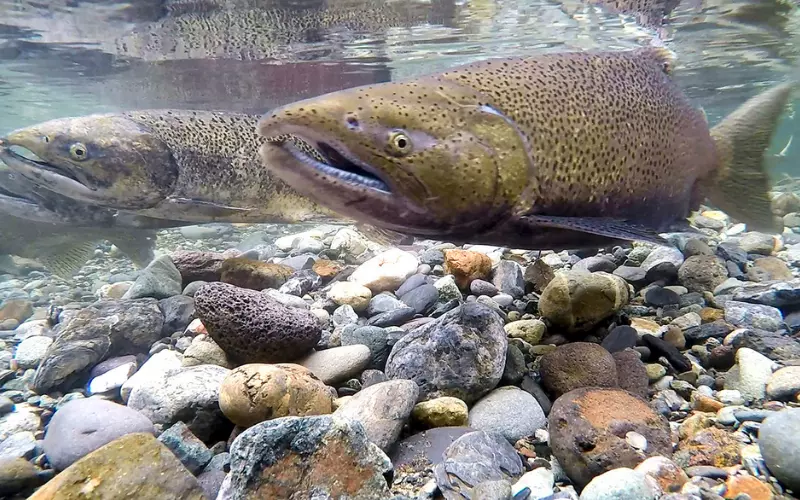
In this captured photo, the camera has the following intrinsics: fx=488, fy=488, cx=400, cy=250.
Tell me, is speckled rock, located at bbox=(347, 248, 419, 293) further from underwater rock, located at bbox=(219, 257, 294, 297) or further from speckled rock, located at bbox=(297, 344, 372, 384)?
speckled rock, located at bbox=(297, 344, 372, 384)

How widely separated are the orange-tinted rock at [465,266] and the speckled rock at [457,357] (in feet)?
4.49

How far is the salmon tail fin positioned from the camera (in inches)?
135

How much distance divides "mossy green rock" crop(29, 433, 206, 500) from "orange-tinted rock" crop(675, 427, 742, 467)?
6.25 feet

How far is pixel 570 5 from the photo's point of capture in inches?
322

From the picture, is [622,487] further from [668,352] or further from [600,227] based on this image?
[668,352]

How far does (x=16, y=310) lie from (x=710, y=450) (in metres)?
6.18

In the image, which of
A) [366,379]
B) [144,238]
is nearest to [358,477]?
[366,379]

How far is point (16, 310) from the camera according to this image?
16.9 ft

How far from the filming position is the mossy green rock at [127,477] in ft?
5.42

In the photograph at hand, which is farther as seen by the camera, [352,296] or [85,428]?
[352,296]

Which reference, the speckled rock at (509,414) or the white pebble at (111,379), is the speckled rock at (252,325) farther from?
the speckled rock at (509,414)

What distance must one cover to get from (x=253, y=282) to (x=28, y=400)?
1819 millimetres

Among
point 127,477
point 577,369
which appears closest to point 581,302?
point 577,369

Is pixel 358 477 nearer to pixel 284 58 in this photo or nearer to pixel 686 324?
pixel 686 324
